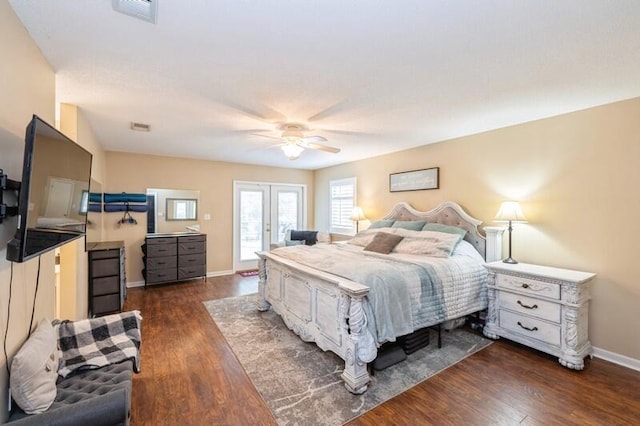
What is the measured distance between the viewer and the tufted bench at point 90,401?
3.92 ft

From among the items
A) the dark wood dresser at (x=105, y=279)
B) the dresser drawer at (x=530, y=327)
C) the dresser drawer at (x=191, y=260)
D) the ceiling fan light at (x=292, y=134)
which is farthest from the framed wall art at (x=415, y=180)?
the dark wood dresser at (x=105, y=279)

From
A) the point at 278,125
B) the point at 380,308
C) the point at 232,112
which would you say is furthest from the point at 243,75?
the point at 380,308

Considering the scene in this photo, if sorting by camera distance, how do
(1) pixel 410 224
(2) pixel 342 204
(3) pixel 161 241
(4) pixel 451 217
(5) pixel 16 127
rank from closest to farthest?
1. (5) pixel 16 127
2. (4) pixel 451 217
3. (1) pixel 410 224
4. (3) pixel 161 241
5. (2) pixel 342 204

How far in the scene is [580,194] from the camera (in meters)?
2.94

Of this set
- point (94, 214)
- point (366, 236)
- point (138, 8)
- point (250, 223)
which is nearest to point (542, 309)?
point (366, 236)

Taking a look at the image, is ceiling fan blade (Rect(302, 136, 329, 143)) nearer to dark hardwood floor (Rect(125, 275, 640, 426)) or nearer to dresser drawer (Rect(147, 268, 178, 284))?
dark hardwood floor (Rect(125, 275, 640, 426))

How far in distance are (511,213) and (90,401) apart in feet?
12.5

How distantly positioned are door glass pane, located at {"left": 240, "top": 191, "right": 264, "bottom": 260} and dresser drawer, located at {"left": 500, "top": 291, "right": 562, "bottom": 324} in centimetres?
491

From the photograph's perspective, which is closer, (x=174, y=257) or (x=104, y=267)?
(x=104, y=267)

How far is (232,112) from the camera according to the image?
3006 millimetres

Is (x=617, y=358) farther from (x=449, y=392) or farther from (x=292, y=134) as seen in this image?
(x=292, y=134)

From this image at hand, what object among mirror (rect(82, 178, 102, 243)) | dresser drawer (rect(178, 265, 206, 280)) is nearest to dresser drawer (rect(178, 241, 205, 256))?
dresser drawer (rect(178, 265, 206, 280))

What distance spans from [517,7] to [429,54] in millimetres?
523

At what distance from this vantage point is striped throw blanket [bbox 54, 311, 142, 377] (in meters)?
1.84
